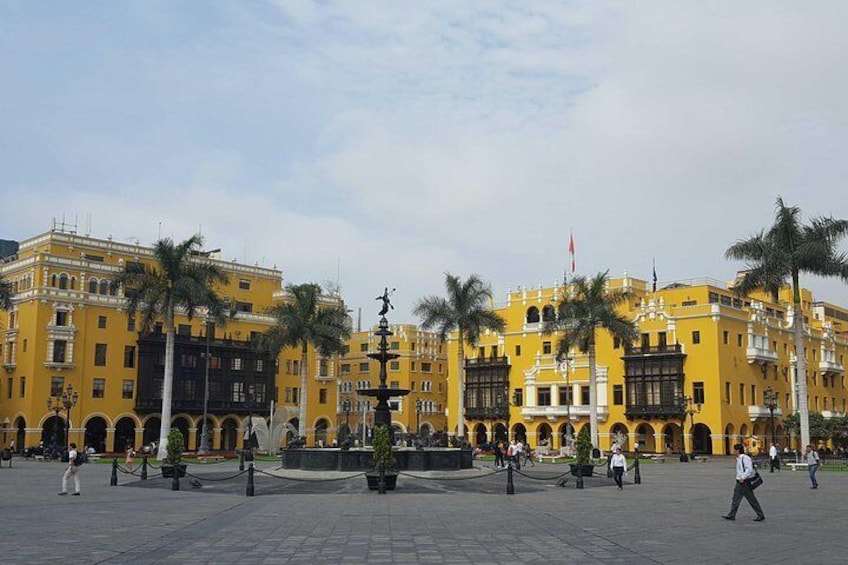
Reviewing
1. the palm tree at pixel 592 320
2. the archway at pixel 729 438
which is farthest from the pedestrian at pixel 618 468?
the archway at pixel 729 438

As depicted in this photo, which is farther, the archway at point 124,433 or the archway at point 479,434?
the archway at point 479,434

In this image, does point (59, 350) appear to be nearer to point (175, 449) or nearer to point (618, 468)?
point (175, 449)

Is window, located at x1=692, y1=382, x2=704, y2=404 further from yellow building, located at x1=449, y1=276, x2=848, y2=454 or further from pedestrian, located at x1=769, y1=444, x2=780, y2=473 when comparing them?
pedestrian, located at x1=769, y1=444, x2=780, y2=473

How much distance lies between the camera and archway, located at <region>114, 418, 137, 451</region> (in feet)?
233

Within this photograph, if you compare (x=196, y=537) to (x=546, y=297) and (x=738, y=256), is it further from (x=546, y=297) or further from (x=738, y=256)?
(x=546, y=297)

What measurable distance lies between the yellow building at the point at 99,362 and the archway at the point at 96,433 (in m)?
0.08

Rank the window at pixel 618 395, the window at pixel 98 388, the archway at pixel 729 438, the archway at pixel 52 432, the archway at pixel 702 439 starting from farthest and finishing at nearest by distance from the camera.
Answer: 1. the window at pixel 618 395
2. the archway at pixel 702 439
3. the archway at pixel 729 438
4. the window at pixel 98 388
5. the archway at pixel 52 432

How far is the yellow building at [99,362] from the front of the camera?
66.9 m

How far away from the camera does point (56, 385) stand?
220 ft

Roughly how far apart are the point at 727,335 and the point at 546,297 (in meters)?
18.0

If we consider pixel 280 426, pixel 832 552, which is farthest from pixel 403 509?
pixel 280 426

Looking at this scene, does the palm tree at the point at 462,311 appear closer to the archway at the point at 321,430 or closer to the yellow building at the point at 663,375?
the yellow building at the point at 663,375

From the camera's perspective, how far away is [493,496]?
1029 inches

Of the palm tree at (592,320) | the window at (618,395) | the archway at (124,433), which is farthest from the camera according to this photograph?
the window at (618,395)
